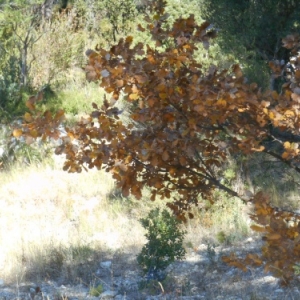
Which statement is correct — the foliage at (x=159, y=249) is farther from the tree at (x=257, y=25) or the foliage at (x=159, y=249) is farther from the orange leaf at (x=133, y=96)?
the tree at (x=257, y=25)

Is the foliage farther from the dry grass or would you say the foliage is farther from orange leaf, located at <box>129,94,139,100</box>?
orange leaf, located at <box>129,94,139,100</box>

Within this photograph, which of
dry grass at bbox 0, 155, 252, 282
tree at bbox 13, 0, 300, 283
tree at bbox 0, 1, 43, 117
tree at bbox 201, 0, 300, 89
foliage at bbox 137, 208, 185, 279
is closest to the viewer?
tree at bbox 13, 0, 300, 283

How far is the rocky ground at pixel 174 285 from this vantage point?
4520 mm

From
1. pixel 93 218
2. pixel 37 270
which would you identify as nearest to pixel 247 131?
pixel 37 270

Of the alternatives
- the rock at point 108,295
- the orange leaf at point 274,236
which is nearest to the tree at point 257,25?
the rock at point 108,295

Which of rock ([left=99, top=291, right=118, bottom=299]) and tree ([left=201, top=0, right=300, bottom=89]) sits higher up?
tree ([left=201, top=0, right=300, bottom=89])

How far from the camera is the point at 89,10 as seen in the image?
1647 centimetres

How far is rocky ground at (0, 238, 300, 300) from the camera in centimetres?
452

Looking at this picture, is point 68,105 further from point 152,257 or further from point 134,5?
point 152,257

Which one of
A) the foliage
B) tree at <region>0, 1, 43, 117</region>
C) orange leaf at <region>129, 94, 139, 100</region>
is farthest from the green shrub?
tree at <region>0, 1, 43, 117</region>

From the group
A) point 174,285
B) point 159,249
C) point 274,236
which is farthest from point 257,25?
point 274,236

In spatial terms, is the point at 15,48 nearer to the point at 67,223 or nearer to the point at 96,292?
the point at 67,223

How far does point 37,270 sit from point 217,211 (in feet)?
7.09

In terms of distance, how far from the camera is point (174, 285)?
4.83m
